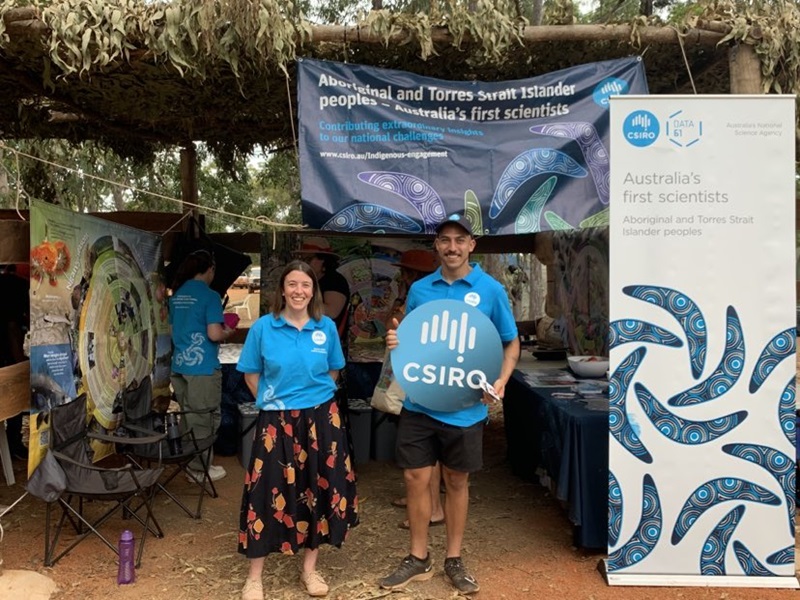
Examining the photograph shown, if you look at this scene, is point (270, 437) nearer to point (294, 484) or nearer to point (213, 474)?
point (294, 484)

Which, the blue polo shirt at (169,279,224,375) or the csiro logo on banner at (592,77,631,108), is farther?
the blue polo shirt at (169,279,224,375)

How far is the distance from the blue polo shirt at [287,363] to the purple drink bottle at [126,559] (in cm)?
107

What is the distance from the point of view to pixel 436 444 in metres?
3.23

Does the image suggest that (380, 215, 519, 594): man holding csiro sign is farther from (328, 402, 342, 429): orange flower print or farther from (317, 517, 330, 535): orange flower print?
(317, 517, 330, 535): orange flower print

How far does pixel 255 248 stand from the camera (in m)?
6.42

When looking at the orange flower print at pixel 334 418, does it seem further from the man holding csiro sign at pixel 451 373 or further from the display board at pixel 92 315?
the display board at pixel 92 315

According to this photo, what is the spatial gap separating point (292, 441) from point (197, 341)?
2.04 metres

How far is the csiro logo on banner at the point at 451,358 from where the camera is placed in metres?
3.10

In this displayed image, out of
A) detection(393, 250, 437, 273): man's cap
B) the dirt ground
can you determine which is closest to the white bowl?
the dirt ground

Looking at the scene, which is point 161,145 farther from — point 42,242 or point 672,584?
point 672,584

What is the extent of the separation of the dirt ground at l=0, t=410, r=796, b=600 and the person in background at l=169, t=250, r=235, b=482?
676mm

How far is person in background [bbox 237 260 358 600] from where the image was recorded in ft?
10.1

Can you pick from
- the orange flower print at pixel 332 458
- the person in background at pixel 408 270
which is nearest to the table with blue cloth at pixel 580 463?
the person in background at pixel 408 270

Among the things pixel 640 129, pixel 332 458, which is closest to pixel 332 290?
pixel 332 458
